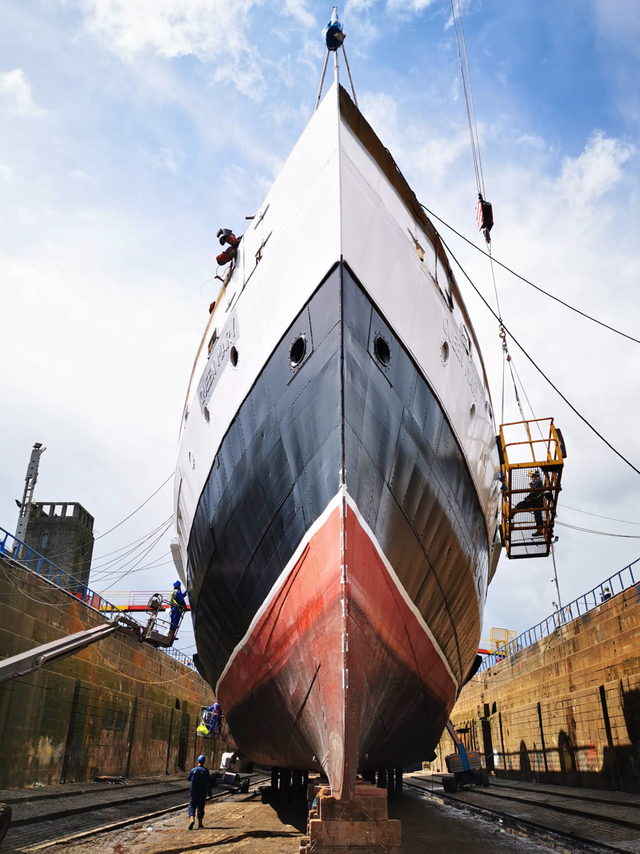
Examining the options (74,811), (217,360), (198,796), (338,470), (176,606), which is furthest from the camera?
(176,606)

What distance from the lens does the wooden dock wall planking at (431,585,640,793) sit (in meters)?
10.5

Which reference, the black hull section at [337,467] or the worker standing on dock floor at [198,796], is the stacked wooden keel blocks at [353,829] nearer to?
the black hull section at [337,467]

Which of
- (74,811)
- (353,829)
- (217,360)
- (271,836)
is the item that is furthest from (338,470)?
(74,811)

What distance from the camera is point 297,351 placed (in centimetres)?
471

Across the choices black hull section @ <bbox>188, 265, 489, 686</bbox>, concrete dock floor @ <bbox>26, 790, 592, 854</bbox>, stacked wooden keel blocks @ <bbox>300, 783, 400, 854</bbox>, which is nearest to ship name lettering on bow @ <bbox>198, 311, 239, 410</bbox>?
black hull section @ <bbox>188, 265, 489, 686</bbox>

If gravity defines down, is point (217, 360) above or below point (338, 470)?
above

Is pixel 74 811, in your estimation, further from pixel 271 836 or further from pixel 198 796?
pixel 271 836

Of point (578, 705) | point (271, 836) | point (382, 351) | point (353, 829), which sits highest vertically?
point (382, 351)

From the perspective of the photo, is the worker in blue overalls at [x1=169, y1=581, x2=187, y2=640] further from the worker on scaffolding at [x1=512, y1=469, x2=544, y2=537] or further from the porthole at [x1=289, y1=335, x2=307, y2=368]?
the porthole at [x1=289, y1=335, x2=307, y2=368]

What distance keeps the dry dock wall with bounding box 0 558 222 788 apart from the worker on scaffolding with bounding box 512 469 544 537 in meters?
8.90

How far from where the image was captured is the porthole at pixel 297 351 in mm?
4648

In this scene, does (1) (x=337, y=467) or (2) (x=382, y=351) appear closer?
(1) (x=337, y=467)

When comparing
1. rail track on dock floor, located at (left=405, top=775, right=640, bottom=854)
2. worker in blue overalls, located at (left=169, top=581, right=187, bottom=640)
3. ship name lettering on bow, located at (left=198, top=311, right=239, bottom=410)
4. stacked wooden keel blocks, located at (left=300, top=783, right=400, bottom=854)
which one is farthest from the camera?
worker in blue overalls, located at (left=169, top=581, right=187, bottom=640)

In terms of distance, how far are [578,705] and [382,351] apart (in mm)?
11717
